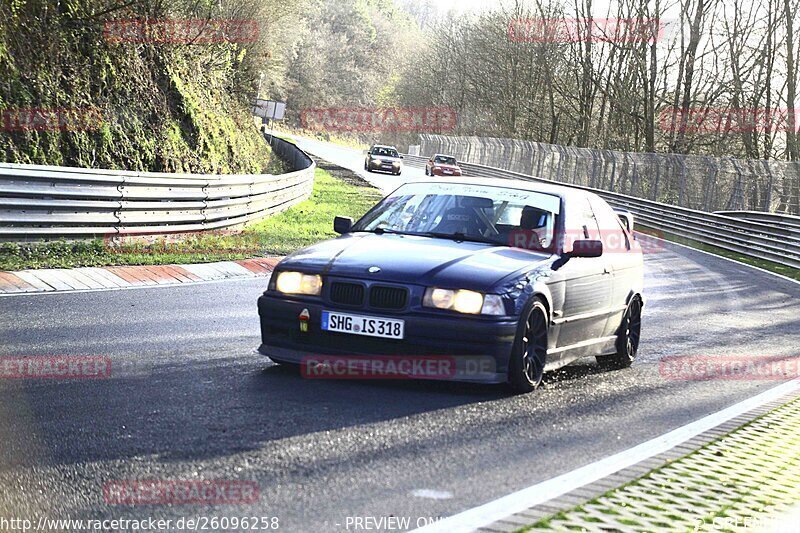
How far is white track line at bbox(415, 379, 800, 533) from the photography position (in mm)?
4031

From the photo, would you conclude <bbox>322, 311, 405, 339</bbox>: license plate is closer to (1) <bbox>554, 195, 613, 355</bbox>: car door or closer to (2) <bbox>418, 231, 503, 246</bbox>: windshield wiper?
(2) <bbox>418, 231, 503, 246</bbox>: windshield wiper

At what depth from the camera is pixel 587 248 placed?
8062 mm

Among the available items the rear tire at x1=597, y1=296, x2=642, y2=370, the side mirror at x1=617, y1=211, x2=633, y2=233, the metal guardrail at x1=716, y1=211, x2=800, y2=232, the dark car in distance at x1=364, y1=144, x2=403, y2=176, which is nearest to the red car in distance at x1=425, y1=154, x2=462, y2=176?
the dark car in distance at x1=364, y1=144, x2=403, y2=176

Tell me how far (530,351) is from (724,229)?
90.0 feet

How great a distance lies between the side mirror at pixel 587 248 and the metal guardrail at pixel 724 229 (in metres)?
21.0

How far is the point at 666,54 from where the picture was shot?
51.2 metres

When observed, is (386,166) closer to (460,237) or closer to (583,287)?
(583,287)

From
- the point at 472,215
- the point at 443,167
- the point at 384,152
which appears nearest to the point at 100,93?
the point at 472,215

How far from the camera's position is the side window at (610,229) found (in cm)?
928

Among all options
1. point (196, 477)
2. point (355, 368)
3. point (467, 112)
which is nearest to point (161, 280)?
point (355, 368)

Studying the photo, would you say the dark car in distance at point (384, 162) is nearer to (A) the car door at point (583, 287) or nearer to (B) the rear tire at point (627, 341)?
(B) the rear tire at point (627, 341)

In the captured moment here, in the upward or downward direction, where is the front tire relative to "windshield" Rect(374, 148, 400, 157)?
downward

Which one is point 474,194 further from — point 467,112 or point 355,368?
point 467,112

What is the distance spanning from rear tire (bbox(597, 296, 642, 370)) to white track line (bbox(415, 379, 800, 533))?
1978mm
